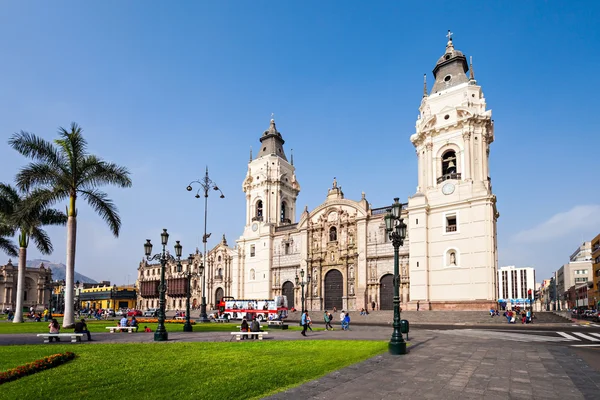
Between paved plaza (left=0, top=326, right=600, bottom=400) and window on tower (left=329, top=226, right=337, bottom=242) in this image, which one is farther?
window on tower (left=329, top=226, right=337, bottom=242)

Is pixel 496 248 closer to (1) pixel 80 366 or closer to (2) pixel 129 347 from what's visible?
(2) pixel 129 347

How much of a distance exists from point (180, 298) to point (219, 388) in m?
76.5

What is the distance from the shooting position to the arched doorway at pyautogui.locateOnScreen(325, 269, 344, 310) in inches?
2180

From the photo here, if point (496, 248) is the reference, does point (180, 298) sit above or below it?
below

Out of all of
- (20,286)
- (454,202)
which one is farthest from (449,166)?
(20,286)

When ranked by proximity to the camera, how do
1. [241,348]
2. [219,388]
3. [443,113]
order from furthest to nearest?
[443,113] < [241,348] < [219,388]

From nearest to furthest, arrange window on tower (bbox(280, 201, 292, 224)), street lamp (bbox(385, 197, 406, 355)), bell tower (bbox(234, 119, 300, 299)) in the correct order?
street lamp (bbox(385, 197, 406, 355))
bell tower (bbox(234, 119, 300, 299))
window on tower (bbox(280, 201, 292, 224))

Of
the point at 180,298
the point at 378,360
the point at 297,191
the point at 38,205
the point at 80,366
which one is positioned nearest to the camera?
the point at 80,366

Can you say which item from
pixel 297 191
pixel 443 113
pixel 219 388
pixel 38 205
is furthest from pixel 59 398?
pixel 297 191

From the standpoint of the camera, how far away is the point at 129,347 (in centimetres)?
1560

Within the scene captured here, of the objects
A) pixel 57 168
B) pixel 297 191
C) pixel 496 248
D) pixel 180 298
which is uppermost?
pixel 297 191

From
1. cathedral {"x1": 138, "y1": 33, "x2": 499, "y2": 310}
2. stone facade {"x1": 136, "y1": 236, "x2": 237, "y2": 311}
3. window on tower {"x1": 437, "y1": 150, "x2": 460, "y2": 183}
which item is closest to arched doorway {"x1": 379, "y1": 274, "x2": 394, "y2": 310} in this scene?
cathedral {"x1": 138, "y1": 33, "x2": 499, "y2": 310}

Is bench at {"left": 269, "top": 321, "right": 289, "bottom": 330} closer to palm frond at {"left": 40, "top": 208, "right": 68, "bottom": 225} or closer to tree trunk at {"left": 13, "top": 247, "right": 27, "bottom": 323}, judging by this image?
palm frond at {"left": 40, "top": 208, "right": 68, "bottom": 225}

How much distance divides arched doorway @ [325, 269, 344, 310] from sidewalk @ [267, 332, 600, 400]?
39.9 metres
